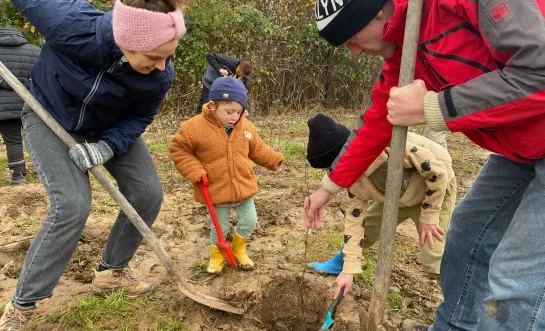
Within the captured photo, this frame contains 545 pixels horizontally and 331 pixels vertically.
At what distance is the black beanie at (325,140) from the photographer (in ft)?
9.30

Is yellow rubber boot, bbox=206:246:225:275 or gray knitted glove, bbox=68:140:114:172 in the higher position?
gray knitted glove, bbox=68:140:114:172

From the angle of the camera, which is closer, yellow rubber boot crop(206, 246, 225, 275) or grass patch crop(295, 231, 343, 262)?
yellow rubber boot crop(206, 246, 225, 275)

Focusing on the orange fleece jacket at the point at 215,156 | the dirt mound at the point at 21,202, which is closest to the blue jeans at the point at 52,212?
the orange fleece jacket at the point at 215,156

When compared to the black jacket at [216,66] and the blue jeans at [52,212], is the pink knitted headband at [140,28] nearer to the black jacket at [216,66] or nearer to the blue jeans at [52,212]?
the blue jeans at [52,212]

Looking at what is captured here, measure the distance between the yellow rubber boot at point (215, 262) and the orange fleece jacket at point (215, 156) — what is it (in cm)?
37

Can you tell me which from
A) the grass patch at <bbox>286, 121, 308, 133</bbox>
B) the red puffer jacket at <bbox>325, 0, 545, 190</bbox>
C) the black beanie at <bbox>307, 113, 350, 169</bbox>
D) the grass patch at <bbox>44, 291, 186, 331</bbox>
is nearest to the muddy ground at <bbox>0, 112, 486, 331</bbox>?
the grass patch at <bbox>44, 291, 186, 331</bbox>

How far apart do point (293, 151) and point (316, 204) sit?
14.4ft

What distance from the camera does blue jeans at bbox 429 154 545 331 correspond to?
5.44 ft

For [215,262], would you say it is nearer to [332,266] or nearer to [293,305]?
[293,305]

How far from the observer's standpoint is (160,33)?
7.44 ft

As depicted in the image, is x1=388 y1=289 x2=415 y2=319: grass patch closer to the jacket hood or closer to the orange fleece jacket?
the orange fleece jacket

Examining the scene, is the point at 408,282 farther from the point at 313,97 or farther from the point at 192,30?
the point at 313,97

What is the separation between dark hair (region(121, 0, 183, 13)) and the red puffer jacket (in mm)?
1111

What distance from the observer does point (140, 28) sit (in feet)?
7.32
